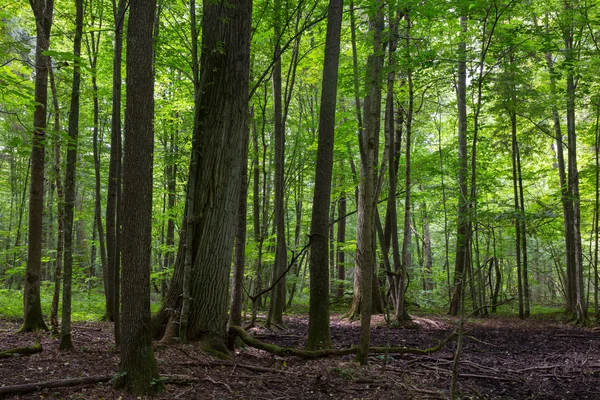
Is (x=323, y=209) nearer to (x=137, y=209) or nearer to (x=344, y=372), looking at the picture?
(x=344, y=372)

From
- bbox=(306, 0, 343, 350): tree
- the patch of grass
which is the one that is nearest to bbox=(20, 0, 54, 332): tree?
the patch of grass

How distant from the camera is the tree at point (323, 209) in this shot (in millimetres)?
6172

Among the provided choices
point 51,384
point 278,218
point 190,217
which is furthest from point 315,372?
point 278,218

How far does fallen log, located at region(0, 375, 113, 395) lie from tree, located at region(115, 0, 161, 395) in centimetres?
36

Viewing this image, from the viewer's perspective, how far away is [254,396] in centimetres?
441

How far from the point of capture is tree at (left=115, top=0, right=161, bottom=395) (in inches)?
148

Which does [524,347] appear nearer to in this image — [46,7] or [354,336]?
[354,336]

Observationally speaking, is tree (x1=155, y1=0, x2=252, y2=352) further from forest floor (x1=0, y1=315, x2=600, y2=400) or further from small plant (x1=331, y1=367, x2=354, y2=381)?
small plant (x1=331, y1=367, x2=354, y2=381)

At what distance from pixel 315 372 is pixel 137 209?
10.9ft

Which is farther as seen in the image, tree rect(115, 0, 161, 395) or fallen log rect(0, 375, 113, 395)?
tree rect(115, 0, 161, 395)

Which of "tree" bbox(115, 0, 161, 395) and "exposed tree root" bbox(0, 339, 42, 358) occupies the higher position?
"tree" bbox(115, 0, 161, 395)

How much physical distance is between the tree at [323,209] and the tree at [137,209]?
2.87 m

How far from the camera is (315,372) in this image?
215 inches

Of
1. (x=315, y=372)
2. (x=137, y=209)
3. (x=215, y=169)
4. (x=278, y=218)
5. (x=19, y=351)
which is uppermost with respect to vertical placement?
(x=215, y=169)
